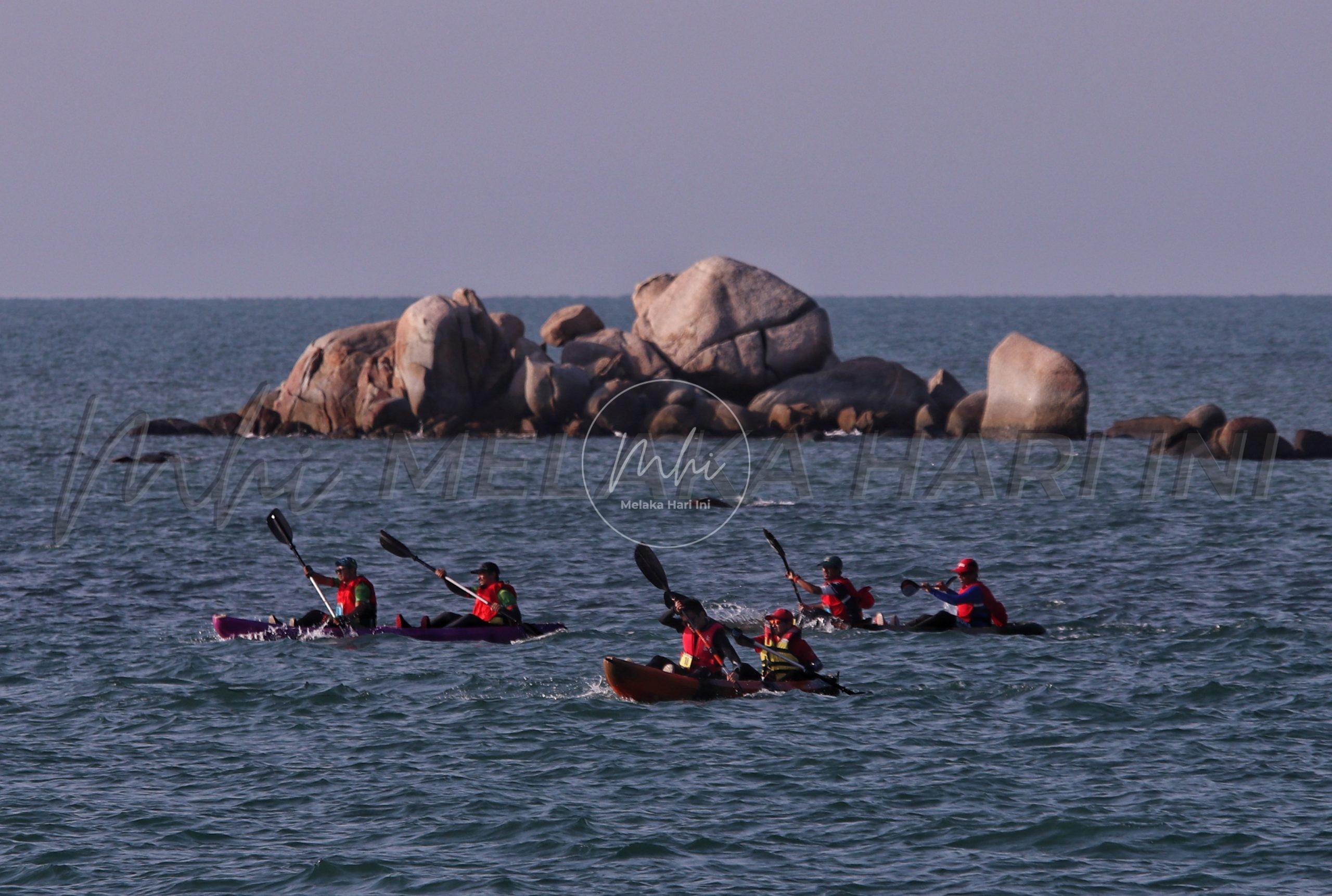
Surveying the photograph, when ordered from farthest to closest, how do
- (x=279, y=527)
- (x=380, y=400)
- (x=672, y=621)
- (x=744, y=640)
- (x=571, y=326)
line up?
1. (x=571, y=326)
2. (x=380, y=400)
3. (x=279, y=527)
4. (x=672, y=621)
5. (x=744, y=640)

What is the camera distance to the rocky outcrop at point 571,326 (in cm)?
5500

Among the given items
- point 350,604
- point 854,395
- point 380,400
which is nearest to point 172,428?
point 380,400

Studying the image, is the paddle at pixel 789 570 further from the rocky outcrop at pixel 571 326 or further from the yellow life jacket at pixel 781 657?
the rocky outcrop at pixel 571 326

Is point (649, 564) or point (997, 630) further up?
point (649, 564)

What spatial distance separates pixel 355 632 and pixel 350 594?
61cm

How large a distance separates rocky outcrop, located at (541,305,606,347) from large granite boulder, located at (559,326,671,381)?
283cm

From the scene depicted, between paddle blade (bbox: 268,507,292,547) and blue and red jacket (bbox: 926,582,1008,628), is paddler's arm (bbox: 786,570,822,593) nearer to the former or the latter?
blue and red jacket (bbox: 926,582,1008,628)

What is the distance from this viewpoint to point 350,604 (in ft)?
82.1

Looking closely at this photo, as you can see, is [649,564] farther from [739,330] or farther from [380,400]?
[380,400]

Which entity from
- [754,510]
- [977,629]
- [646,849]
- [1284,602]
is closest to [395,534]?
[754,510]

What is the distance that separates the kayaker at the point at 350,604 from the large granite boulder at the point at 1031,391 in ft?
89.8

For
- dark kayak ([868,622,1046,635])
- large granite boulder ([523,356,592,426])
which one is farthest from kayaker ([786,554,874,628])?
large granite boulder ([523,356,592,426])

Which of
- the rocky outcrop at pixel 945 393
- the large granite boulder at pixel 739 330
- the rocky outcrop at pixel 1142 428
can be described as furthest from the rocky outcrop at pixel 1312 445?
the large granite boulder at pixel 739 330

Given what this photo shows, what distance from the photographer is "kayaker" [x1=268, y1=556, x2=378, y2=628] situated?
24.9 metres
